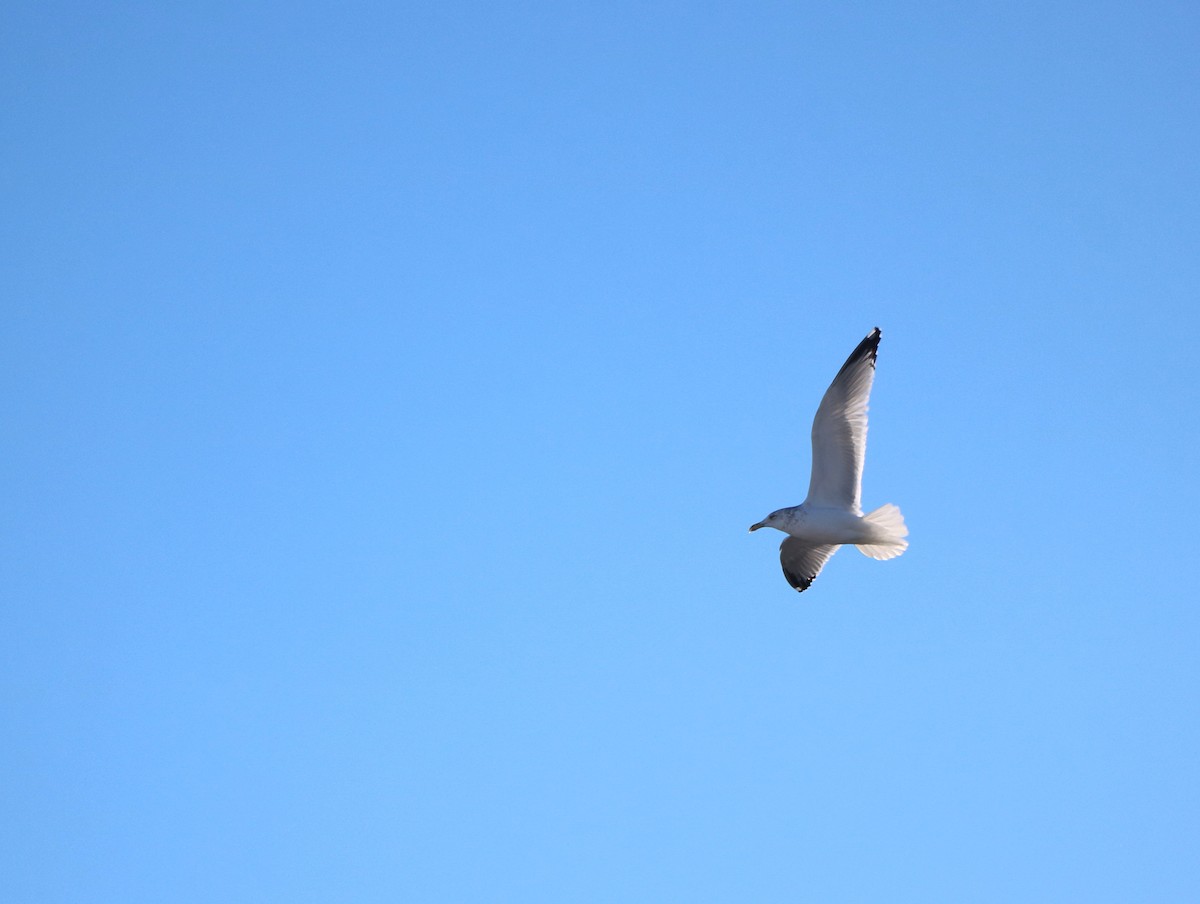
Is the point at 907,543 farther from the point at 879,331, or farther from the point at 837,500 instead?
the point at 879,331

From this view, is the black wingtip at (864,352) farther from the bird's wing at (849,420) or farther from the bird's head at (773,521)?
the bird's head at (773,521)

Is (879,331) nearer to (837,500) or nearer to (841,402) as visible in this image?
(841,402)

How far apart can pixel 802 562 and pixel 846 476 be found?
1.60 metres

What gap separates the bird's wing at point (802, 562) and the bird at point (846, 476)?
96 cm

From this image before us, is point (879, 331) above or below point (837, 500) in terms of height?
above

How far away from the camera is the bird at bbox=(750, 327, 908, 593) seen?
12.9 m

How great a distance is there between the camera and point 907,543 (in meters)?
12.9

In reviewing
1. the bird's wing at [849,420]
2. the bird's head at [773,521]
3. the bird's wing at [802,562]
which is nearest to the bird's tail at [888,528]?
the bird's wing at [849,420]

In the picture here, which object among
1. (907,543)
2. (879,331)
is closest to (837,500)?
(907,543)

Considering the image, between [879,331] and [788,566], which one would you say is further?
[788,566]

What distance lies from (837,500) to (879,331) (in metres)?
1.61

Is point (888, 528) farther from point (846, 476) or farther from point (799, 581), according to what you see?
point (799, 581)

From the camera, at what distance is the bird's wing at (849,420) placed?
42.3 feet

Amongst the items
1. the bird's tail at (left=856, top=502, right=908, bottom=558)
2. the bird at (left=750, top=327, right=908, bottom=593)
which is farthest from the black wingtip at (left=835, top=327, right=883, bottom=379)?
the bird's tail at (left=856, top=502, right=908, bottom=558)
